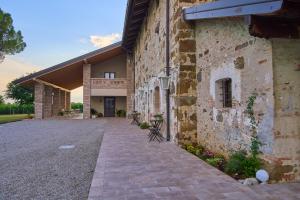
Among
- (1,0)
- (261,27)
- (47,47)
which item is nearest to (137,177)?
(261,27)

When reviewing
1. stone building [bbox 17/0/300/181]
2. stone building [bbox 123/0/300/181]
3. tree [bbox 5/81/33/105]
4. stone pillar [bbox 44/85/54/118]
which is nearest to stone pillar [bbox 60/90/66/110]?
stone pillar [bbox 44/85/54/118]

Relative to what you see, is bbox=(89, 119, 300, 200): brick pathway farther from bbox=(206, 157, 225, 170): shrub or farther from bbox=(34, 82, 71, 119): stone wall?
bbox=(34, 82, 71, 119): stone wall

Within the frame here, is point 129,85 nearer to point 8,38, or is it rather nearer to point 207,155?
point 8,38

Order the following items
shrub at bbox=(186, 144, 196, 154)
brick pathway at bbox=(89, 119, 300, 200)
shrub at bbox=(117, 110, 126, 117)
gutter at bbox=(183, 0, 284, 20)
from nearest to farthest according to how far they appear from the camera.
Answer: gutter at bbox=(183, 0, 284, 20)
brick pathway at bbox=(89, 119, 300, 200)
shrub at bbox=(186, 144, 196, 154)
shrub at bbox=(117, 110, 126, 117)

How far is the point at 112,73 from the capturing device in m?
23.9

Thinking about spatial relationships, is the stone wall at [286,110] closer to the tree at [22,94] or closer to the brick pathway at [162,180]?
the brick pathway at [162,180]

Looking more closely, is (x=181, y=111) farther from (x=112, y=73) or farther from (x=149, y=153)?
(x=112, y=73)

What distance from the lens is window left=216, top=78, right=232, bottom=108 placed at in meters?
5.01

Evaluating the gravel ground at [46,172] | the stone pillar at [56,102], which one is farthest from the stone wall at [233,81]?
the stone pillar at [56,102]

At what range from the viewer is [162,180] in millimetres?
3574

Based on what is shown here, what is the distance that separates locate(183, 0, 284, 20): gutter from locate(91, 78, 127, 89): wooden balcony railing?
17.2 m

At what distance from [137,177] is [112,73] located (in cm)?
2079

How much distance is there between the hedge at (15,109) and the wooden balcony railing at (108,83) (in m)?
18.0

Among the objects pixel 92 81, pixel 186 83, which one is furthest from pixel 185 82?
pixel 92 81
